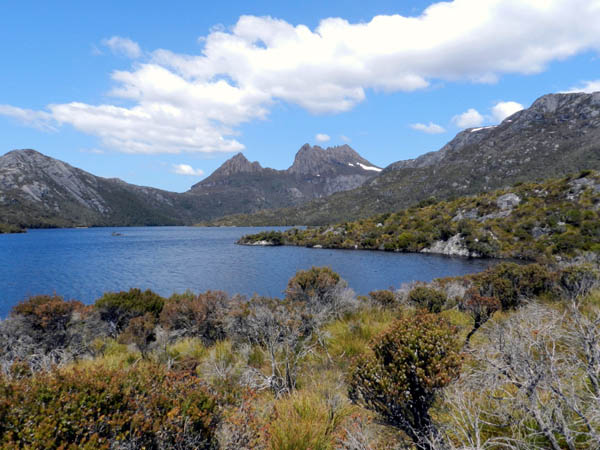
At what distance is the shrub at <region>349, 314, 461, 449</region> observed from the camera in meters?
3.79

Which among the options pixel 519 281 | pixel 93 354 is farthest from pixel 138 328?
pixel 519 281

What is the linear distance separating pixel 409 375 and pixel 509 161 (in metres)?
150

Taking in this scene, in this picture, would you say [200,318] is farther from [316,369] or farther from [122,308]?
[316,369]

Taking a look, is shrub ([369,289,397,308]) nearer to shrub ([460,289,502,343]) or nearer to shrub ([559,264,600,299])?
shrub ([460,289,502,343])

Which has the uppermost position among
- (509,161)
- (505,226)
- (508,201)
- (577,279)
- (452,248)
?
(509,161)

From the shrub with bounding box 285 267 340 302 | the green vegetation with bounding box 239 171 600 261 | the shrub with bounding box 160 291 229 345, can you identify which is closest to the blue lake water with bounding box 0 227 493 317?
the green vegetation with bounding box 239 171 600 261

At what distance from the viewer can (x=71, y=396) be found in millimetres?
3062

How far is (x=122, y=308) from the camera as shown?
44.5 feet

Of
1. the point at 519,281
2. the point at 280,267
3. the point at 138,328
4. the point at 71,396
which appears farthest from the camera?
the point at 280,267

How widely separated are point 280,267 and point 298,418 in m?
46.6

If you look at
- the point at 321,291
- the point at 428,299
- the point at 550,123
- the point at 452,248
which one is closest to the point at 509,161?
the point at 550,123

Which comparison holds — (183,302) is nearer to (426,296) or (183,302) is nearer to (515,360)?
(426,296)

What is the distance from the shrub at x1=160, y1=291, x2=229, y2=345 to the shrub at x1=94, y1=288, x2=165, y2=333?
8.22 ft

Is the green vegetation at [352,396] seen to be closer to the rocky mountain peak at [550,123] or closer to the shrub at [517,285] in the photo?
the shrub at [517,285]
